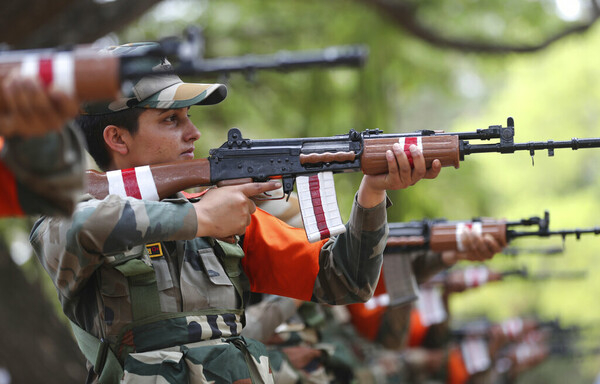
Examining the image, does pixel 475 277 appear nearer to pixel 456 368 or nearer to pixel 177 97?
pixel 456 368

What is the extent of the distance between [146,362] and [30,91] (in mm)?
1374

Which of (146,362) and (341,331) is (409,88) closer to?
(341,331)

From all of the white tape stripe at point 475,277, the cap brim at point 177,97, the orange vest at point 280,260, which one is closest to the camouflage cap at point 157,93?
the cap brim at point 177,97

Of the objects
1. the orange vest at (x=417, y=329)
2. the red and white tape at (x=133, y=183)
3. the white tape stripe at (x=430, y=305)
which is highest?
the red and white tape at (x=133, y=183)

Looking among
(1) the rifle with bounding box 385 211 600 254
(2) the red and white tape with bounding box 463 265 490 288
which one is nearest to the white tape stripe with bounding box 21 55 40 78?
(1) the rifle with bounding box 385 211 600 254

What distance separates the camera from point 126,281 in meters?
3.38

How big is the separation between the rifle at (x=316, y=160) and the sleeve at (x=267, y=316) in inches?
75.7

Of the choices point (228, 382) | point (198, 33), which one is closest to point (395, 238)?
point (228, 382)

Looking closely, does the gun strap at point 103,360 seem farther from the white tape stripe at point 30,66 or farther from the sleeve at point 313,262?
the white tape stripe at point 30,66

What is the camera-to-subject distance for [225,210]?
3.35 metres

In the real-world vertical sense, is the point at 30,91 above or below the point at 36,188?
above

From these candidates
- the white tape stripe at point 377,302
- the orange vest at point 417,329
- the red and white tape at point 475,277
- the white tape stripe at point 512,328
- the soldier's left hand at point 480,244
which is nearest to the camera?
the soldier's left hand at point 480,244

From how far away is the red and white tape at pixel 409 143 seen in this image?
11.9ft

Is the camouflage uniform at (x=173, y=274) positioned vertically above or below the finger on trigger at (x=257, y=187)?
below
